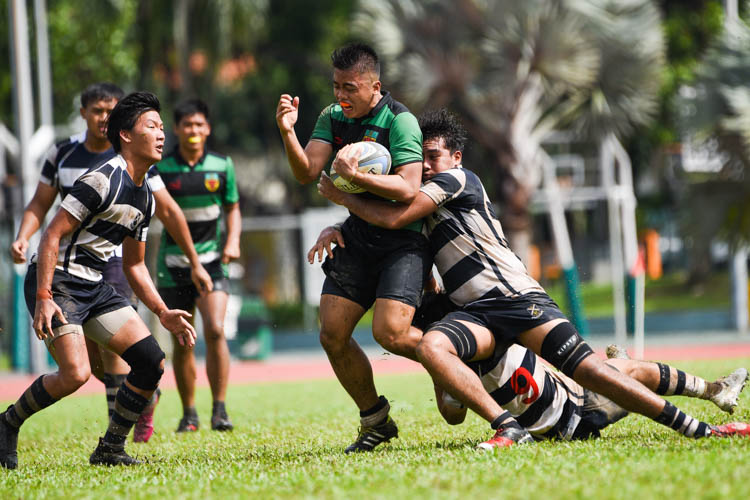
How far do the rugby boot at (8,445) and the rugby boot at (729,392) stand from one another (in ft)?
14.1

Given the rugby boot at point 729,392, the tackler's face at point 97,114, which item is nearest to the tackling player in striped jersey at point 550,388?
the rugby boot at point 729,392

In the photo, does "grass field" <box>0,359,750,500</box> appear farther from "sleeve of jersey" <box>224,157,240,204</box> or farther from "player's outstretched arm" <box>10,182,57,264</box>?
"sleeve of jersey" <box>224,157,240,204</box>

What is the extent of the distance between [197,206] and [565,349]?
3.91 meters

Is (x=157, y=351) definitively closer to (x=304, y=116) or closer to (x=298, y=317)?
(x=298, y=317)

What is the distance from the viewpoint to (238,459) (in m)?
5.92

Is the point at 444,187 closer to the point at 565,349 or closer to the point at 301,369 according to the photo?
the point at 565,349

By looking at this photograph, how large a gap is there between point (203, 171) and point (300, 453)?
314 centimetres

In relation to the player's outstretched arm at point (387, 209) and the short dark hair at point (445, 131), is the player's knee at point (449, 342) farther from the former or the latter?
the short dark hair at point (445, 131)

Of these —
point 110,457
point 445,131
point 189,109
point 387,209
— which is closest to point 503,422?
→ point 387,209


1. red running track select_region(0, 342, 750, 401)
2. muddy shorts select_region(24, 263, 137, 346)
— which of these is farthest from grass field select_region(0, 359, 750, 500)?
red running track select_region(0, 342, 750, 401)

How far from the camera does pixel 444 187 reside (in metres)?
5.79

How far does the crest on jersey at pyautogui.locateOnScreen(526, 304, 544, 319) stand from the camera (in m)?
5.61

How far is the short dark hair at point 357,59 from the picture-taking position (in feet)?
19.3

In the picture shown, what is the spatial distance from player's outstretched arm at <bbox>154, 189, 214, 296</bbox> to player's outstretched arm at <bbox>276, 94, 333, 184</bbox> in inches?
55.0
